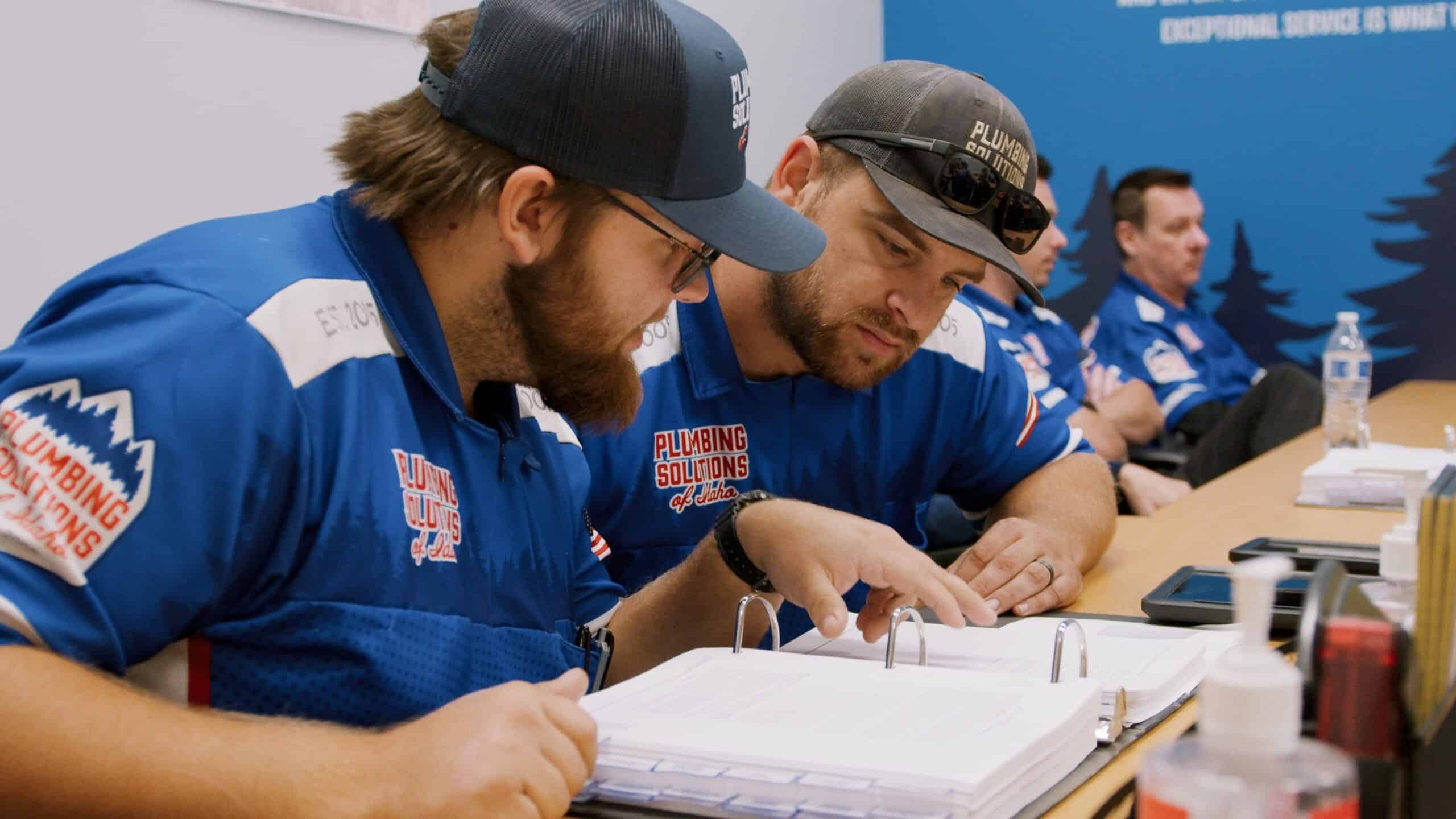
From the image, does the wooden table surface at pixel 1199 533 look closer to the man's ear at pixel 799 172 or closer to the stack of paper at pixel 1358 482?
the stack of paper at pixel 1358 482

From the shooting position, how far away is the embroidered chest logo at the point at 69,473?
0.83m

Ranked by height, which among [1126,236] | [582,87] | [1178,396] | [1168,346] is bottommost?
[1178,396]

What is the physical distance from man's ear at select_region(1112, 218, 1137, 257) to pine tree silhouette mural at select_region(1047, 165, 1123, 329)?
0.07 meters

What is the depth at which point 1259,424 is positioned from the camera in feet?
11.8

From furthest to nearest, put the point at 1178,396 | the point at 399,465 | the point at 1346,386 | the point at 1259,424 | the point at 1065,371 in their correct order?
the point at 1178,396
the point at 1065,371
the point at 1259,424
the point at 1346,386
the point at 399,465

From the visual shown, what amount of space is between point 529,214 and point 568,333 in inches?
4.4

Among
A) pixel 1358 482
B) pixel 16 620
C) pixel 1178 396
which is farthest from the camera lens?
pixel 1178 396

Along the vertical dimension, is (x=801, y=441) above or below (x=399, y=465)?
below

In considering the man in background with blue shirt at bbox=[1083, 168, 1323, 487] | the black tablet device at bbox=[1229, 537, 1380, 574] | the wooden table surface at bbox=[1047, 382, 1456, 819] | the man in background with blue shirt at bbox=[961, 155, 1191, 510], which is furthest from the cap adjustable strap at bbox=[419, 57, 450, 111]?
the man in background with blue shirt at bbox=[1083, 168, 1323, 487]

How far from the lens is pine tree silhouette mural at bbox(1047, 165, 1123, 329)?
4852mm

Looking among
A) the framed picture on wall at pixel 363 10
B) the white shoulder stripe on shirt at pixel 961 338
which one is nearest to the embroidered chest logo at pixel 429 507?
the white shoulder stripe on shirt at pixel 961 338

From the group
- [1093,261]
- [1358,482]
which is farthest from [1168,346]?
[1358,482]

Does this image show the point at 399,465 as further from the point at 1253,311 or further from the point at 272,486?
the point at 1253,311

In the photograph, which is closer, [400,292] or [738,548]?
[400,292]
